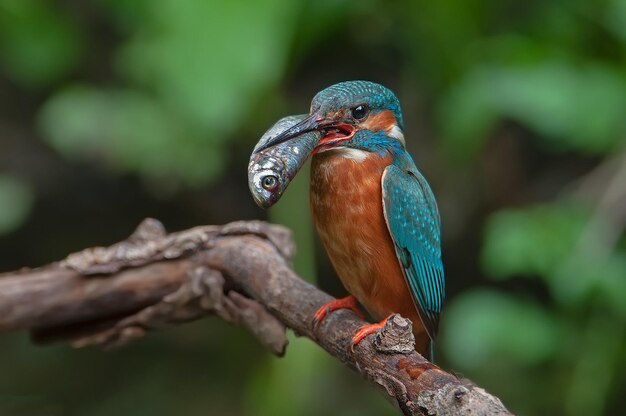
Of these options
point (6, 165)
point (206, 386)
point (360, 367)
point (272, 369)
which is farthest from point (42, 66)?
point (360, 367)

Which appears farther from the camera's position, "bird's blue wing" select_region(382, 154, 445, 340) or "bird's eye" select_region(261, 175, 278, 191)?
"bird's blue wing" select_region(382, 154, 445, 340)

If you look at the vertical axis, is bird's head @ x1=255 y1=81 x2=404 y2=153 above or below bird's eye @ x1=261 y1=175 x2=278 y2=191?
above

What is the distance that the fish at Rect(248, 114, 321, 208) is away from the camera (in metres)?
1.72

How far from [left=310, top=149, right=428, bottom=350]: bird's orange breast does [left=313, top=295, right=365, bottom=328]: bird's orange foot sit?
4cm

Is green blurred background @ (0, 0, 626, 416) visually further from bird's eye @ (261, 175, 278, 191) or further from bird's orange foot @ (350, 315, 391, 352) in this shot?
bird's eye @ (261, 175, 278, 191)

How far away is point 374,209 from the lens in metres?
2.09

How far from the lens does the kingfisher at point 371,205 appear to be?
205cm

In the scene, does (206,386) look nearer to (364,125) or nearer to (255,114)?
(255,114)

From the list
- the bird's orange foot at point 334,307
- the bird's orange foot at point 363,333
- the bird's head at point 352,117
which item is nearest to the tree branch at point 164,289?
the bird's orange foot at point 334,307

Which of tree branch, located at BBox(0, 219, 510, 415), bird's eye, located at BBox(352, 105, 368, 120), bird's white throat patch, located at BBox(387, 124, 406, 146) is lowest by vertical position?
tree branch, located at BBox(0, 219, 510, 415)

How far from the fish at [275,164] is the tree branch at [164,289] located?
13.3 inches

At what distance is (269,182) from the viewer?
5.69 feet

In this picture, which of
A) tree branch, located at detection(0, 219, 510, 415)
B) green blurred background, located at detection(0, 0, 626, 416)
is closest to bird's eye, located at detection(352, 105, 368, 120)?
tree branch, located at detection(0, 219, 510, 415)

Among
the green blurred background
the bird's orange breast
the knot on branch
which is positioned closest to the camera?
the knot on branch
